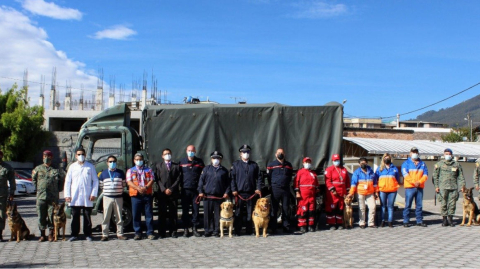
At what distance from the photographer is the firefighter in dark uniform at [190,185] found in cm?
1141

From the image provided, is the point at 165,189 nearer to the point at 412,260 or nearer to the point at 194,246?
the point at 194,246

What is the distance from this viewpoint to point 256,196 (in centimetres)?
1167

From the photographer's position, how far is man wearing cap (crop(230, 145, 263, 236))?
11.5 meters

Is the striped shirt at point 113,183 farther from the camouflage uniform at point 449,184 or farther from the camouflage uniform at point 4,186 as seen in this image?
the camouflage uniform at point 449,184

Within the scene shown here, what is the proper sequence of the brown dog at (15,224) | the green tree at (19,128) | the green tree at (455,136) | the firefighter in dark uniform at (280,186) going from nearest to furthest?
the brown dog at (15,224)
the firefighter in dark uniform at (280,186)
the green tree at (19,128)
the green tree at (455,136)

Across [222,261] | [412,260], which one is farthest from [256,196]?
[412,260]

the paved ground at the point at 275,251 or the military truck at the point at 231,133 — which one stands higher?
the military truck at the point at 231,133

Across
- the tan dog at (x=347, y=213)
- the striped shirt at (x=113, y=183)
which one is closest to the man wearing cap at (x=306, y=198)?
the tan dog at (x=347, y=213)

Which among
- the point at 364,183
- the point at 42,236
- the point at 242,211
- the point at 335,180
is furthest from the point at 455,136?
the point at 42,236

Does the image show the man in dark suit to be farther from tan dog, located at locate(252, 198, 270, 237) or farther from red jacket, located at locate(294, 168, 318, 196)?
red jacket, located at locate(294, 168, 318, 196)

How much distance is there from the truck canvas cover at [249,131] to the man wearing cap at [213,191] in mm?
1123

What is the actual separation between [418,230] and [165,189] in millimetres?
6083

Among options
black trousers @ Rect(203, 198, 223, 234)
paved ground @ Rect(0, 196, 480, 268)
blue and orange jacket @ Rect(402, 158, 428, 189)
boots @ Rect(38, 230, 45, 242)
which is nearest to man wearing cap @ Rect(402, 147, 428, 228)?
blue and orange jacket @ Rect(402, 158, 428, 189)

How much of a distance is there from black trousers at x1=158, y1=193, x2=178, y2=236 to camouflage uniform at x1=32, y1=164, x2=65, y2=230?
2.31 m
